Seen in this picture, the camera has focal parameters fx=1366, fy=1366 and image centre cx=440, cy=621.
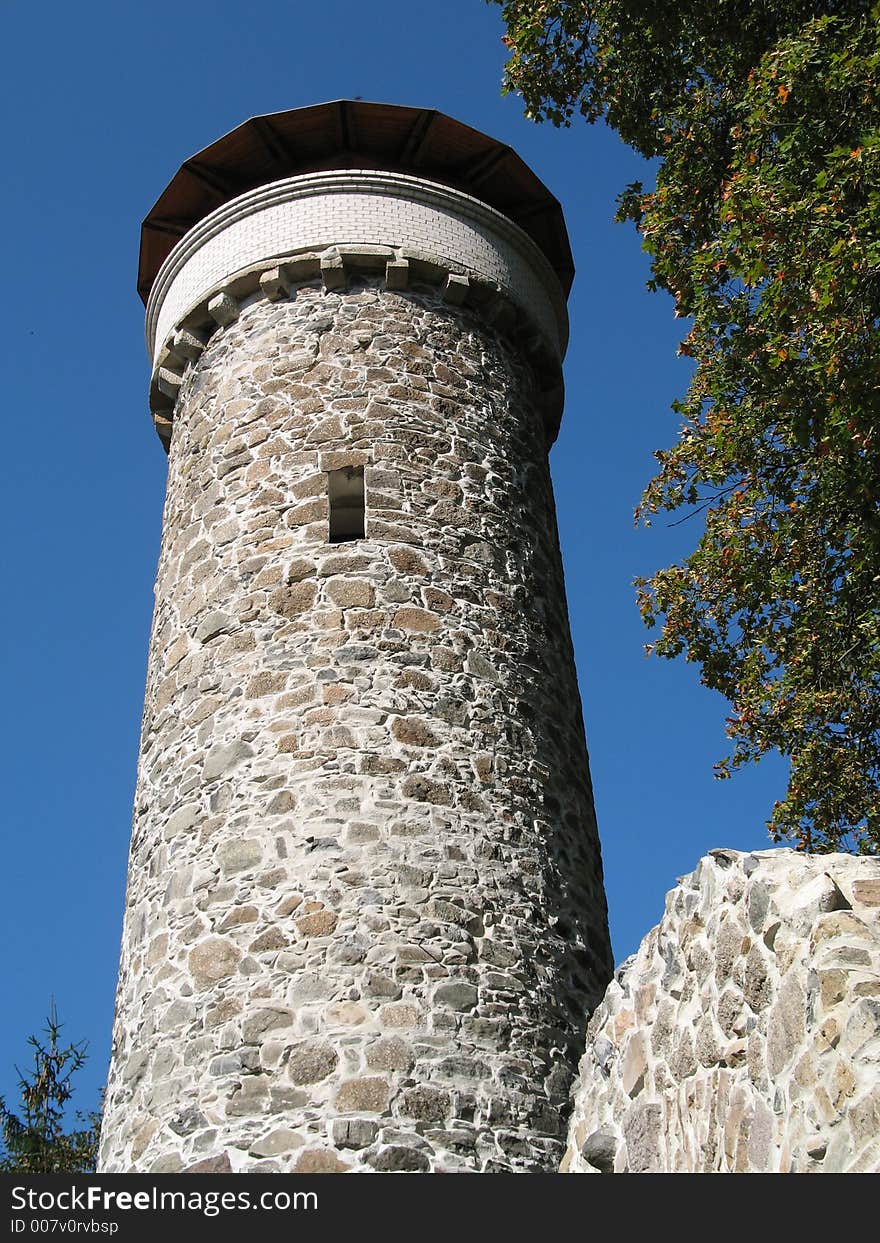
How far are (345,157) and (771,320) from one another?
4.26 meters

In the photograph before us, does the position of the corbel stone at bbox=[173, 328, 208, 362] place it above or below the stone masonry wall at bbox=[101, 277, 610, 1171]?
above

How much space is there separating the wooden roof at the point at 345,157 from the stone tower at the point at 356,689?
0.08 feet

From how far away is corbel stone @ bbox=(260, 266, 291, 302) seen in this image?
29.9 feet

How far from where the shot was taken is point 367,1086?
6191mm

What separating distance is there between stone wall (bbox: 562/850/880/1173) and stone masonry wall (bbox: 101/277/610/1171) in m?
1.04

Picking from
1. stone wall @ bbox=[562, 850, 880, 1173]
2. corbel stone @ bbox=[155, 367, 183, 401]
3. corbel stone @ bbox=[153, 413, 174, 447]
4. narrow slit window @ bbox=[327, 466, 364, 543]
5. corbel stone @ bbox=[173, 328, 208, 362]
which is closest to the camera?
stone wall @ bbox=[562, 850, 880, 1173]

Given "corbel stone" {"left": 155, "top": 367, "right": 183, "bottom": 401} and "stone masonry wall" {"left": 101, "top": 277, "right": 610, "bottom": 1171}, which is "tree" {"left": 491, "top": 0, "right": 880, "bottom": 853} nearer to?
"stone masonry wall" {"left": 101, "top": 277, "right": 610, "bottom": 1171}

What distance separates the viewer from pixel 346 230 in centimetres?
917

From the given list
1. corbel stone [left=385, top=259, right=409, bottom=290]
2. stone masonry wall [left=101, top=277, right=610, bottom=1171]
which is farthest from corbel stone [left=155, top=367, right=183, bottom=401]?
corbel stone [left=385, top=259, right=409, bottom=290]

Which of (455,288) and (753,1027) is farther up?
(455,288)

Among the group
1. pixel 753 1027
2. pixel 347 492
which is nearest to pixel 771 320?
pixel 347 492

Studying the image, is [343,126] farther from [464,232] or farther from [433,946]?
[433,946]

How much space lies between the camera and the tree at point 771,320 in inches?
267

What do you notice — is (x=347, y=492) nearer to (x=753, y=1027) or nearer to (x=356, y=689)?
(x=356, y=689)
